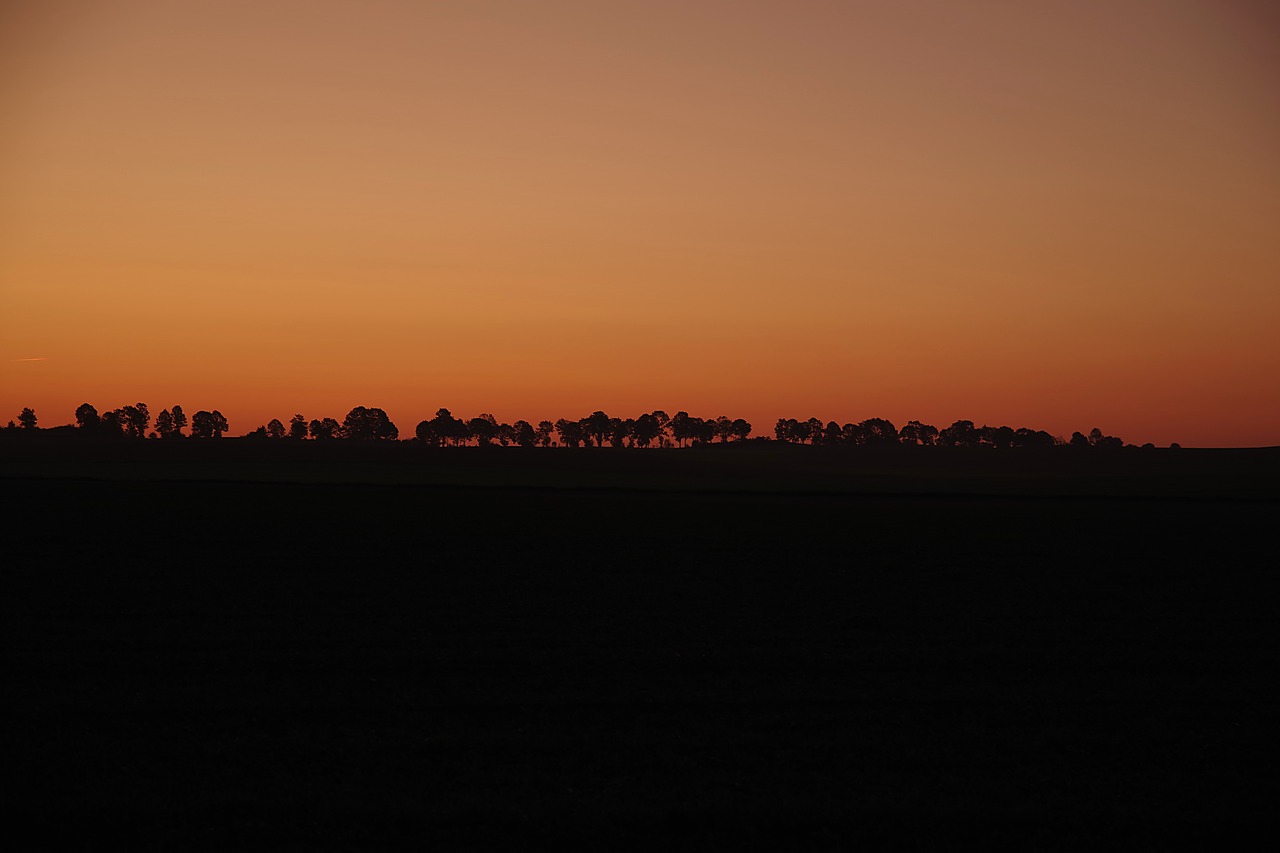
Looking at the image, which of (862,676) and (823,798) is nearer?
(823,798)

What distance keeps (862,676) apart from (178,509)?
129 ft

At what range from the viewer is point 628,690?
15.8m

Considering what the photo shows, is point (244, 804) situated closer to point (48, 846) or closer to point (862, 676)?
point (48, 846)

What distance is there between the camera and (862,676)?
55.3 feet

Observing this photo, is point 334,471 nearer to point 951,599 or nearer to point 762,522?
point 762,522

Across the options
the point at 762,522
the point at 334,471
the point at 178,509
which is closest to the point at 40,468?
the point at 334,471

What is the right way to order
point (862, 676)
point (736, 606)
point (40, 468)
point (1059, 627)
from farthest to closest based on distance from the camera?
1. point (40, 468)
2. point (736, 606)
3. point (1059, 627)
4. point (862, 676)

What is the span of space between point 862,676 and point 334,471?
9592 centimetres

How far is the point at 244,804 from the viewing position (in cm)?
1094

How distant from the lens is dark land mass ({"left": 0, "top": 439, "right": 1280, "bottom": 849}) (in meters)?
10.9

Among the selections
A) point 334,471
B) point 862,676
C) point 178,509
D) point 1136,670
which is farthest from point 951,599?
point 334,471

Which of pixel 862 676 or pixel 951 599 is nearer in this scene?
pixel 862 676

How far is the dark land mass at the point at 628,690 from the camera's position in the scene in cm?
1089

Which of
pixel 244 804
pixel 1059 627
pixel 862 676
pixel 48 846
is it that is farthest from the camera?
pixel 1059 627
